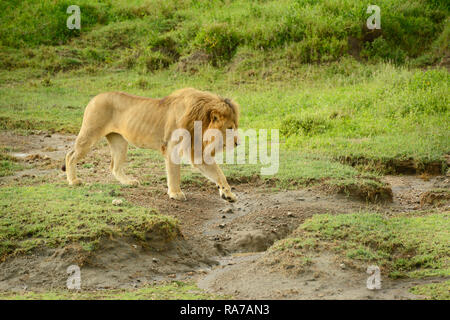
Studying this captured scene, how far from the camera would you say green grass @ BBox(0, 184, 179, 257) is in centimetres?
597

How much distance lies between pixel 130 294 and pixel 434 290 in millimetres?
2423

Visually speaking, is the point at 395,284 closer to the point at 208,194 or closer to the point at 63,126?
the point at 208,194

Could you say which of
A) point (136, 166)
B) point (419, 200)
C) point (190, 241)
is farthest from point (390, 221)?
point (136, 166)

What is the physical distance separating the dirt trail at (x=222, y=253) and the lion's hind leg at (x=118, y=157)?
264 mm

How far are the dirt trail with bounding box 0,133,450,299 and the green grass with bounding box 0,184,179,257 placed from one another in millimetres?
134

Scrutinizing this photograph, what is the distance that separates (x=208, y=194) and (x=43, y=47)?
1208 centimetres

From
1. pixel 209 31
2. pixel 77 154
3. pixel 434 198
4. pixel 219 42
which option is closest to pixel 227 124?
A: pixel 77 154

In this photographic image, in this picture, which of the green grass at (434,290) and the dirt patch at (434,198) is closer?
the green grass at (434,290)

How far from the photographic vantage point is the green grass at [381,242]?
19.1 ft

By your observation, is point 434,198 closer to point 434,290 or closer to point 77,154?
point 434,290

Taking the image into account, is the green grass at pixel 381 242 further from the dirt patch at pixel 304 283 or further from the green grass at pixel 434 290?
the green grass at pixel 434 290
